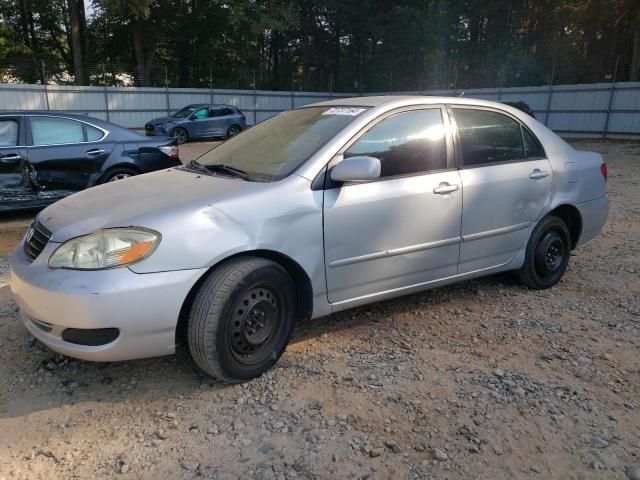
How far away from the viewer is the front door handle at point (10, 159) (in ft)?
19.8

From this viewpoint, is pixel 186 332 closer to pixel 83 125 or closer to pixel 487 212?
pixel 487 212

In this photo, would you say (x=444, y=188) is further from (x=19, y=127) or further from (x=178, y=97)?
(x=178, y=97)

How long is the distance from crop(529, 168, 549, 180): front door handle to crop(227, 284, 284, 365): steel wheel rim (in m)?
2.32

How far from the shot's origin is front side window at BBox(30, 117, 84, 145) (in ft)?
20.7

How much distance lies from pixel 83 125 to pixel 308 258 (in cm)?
495

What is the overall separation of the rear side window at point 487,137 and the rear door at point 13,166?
5.10m

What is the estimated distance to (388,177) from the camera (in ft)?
10.9

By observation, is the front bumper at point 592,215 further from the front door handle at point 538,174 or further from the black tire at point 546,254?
the front door handle at point 538,174

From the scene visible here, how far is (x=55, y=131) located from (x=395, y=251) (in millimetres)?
5090

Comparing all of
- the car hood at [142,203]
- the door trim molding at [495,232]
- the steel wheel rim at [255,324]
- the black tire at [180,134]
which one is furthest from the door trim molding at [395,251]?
the black tire at [180,134]

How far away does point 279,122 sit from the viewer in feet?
12.7

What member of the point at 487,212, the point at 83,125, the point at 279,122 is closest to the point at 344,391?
the point at 487,212

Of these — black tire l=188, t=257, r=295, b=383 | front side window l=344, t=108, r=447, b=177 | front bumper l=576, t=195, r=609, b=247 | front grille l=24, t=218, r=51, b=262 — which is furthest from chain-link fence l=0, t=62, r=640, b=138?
front grille l=24, t=218, r=51, b=262

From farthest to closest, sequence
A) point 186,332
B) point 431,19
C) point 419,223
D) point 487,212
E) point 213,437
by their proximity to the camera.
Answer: point 431,19
point 487,212
point 419,223
point 186,332
point 213,437
